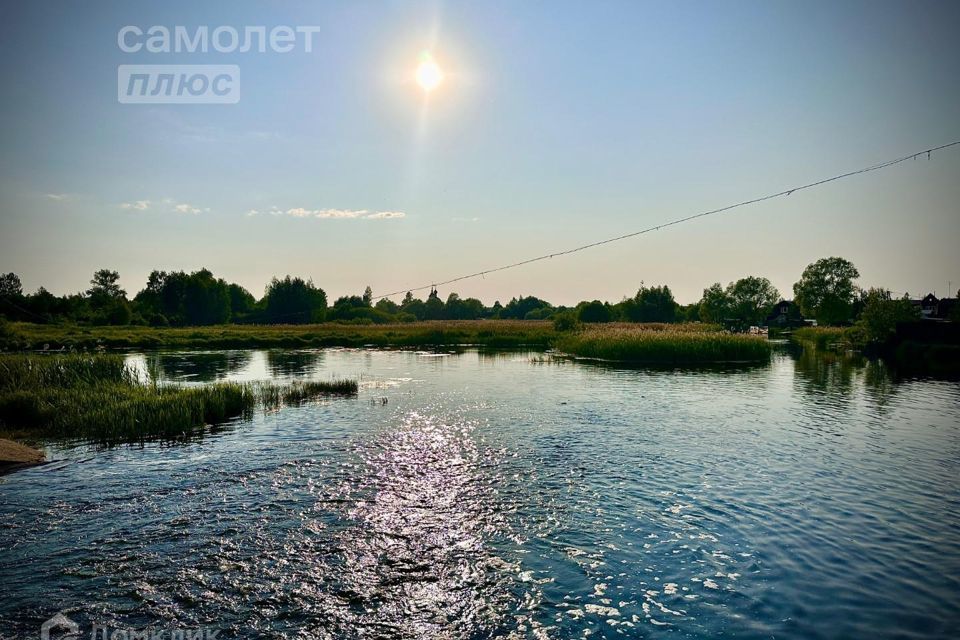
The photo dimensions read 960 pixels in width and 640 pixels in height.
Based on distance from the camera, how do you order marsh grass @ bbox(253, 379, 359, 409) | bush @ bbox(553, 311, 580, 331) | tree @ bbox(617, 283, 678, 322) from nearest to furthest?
marsh grass @ bbox(253, 379, 359, 409), bush @ bbox(553, 311, 580, 331), tree @ bbox(617, 283, 678, 322)

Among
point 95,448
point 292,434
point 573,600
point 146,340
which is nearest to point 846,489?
point 573,600

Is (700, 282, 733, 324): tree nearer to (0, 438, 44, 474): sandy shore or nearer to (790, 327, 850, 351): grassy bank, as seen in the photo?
(790, 327, 850, 351): grassy bank

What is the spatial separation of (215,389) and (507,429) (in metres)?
13.8

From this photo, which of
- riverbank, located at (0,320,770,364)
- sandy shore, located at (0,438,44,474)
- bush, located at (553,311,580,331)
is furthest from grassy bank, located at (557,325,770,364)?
sandy shore, located at (0,438,44,474)

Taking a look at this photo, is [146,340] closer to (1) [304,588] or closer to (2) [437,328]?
(2) [437,328]

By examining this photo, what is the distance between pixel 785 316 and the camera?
145 meters

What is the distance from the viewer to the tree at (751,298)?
488 ft

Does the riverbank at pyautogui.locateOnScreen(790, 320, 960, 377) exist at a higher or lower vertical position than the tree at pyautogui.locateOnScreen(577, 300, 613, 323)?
lower

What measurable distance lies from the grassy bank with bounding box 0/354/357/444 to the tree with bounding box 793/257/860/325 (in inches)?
4652

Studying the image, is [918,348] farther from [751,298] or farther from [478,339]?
[751,298]

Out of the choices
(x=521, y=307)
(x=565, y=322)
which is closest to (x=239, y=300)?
(x=521, y=307)

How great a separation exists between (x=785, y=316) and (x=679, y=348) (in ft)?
387

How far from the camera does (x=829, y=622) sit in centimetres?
782

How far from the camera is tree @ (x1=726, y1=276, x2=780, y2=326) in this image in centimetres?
14888
